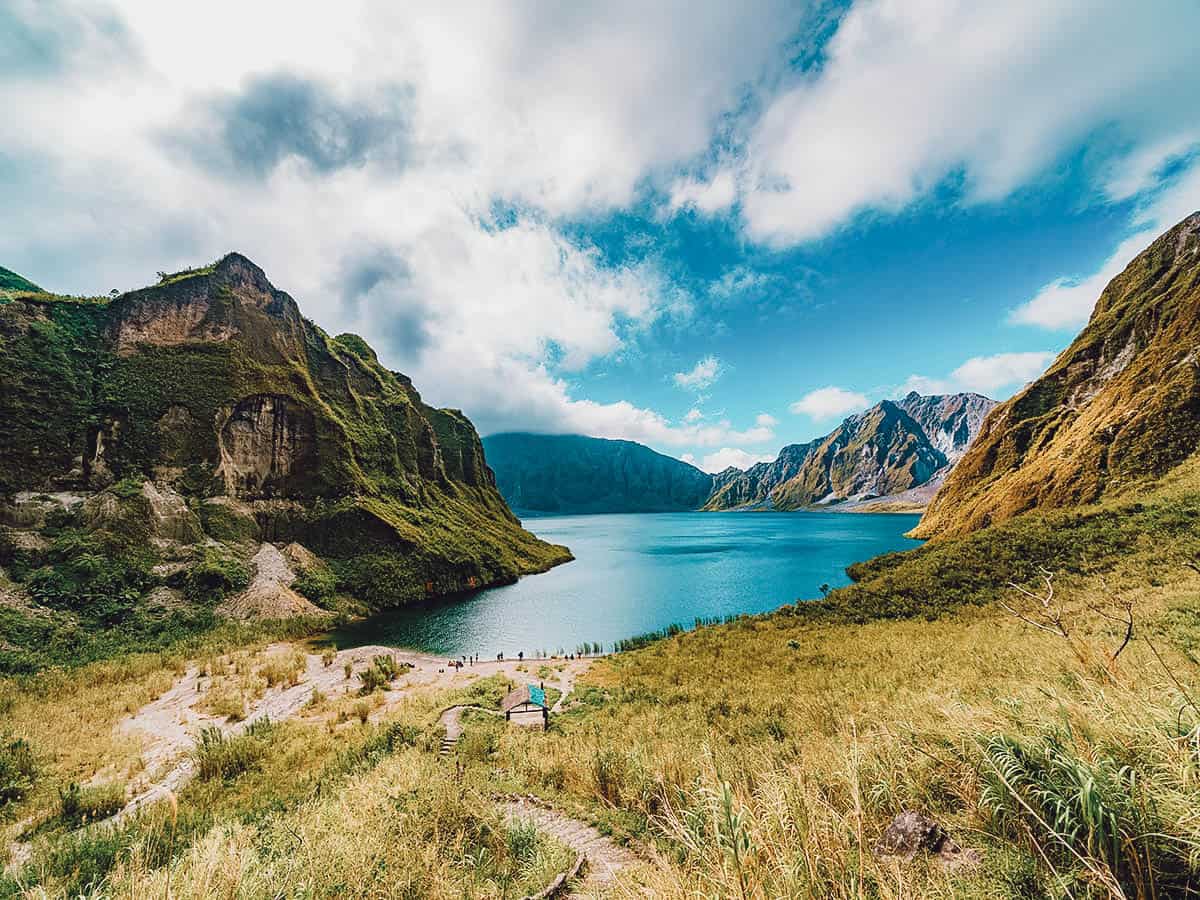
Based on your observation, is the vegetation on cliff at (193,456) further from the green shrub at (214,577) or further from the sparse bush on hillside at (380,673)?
the sparse bush on hillside at (380,673)

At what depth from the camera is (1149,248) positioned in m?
60.3

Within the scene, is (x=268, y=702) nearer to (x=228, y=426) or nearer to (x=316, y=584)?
(x=316, y=584)

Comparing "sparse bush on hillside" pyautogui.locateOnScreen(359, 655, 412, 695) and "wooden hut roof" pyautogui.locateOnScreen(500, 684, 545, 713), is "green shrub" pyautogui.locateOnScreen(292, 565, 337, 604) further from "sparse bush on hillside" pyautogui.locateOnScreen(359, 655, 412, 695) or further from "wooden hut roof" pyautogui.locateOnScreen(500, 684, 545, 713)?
"wooden hut roof" pyautogui.locateOnScreen(500, 684, 545, 713)

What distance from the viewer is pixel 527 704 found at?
15.3 meters

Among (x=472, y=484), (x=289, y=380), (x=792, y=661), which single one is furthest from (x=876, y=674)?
(x=472, y=484)

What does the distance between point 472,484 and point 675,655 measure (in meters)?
77.4

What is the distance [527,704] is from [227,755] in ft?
27.2

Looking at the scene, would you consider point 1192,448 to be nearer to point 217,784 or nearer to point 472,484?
point 217,784

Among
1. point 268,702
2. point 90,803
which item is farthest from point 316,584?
point 90,803

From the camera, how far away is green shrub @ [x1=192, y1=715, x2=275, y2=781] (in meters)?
10.9

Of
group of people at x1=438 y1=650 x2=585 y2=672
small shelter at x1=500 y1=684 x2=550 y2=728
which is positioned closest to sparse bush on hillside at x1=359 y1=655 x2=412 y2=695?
group of people at x1=438 y1=650 x2=585 y2=672

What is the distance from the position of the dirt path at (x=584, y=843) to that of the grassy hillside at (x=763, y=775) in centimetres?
28

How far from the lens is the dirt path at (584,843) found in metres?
4.81

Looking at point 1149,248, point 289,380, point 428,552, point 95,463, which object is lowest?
point 428,552
